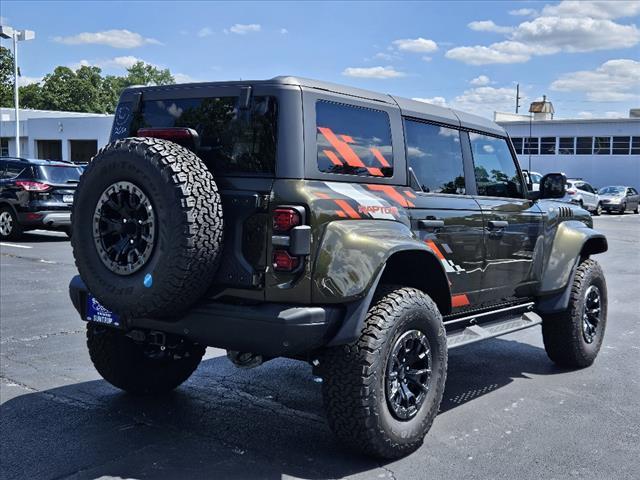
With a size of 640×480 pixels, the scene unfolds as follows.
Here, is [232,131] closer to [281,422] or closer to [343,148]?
[343,148]

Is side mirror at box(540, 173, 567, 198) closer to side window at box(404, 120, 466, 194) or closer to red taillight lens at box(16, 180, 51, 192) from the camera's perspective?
side window at box(404, 120, 466, 194)

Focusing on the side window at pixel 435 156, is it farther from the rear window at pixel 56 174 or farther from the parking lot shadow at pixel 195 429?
the rear window at pixel 56 174

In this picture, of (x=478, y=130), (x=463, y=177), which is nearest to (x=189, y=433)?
(x=463, y=177)

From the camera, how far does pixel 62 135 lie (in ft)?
156

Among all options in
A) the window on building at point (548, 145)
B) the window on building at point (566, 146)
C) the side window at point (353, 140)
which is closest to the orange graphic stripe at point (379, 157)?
the side window at point (353, 140)

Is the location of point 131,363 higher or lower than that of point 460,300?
lower

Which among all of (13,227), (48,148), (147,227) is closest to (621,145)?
(48,148)

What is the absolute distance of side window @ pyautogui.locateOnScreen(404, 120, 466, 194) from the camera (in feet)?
15.1

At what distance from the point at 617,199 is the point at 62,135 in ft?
112

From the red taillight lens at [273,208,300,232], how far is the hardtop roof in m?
0.71

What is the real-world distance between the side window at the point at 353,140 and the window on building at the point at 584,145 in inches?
1787

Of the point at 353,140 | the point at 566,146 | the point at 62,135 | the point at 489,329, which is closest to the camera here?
the point at 353,140

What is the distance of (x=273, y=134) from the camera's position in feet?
12.3

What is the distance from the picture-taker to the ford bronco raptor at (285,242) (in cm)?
354
